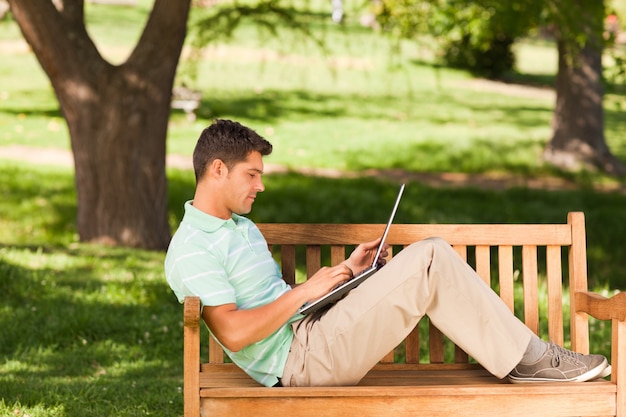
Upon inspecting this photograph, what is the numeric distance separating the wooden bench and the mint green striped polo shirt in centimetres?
14

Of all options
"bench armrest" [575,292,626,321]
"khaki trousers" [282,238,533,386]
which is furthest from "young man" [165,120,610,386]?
"bench armrest" [575,292,626,321]

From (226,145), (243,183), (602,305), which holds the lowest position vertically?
(602,305)

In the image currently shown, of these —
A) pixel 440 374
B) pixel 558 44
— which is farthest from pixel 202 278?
pixel 558 44

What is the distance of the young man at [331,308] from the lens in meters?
3.79

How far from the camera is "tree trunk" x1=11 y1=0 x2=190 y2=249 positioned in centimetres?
870

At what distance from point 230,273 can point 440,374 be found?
1.07 metres

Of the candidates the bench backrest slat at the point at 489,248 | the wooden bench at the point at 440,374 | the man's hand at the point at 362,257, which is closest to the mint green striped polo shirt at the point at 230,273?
the wooden bench at the point at 440,374

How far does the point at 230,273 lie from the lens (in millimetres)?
3916

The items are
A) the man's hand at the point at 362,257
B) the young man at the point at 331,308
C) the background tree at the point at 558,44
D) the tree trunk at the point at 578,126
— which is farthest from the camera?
the tree trunk at the point at 578,126

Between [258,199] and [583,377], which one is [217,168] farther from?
[258,199]

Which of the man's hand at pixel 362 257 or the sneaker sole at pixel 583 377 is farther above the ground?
the man's hand at pixel 362 257

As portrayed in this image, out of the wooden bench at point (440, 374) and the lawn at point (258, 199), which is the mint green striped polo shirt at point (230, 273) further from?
the lawn at point (258, 199)

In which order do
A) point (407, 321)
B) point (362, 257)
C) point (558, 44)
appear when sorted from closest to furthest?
point (407, 321), point (362, 257), point (558, 44)

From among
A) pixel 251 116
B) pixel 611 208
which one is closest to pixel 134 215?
pixel 611 208
